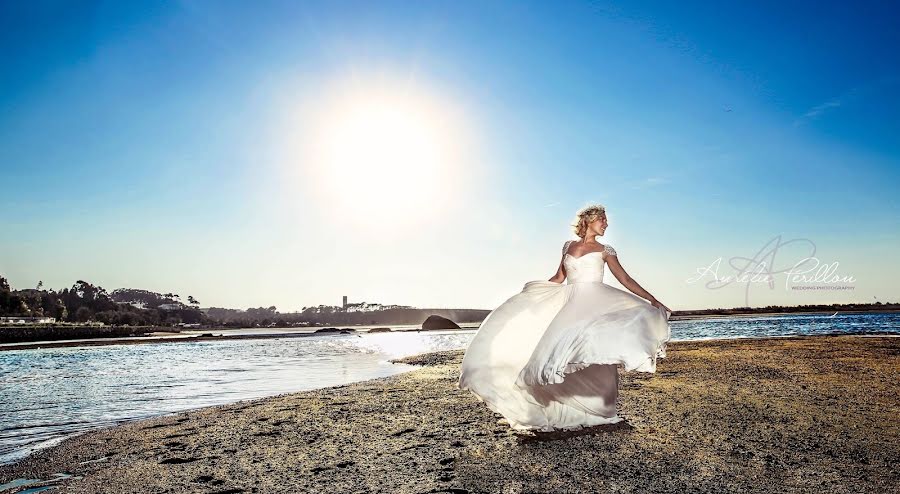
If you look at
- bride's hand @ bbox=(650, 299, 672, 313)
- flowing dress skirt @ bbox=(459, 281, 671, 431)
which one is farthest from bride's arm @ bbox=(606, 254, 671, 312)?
flowing dress skirt @ bbox=(459, 281, 671, 431)

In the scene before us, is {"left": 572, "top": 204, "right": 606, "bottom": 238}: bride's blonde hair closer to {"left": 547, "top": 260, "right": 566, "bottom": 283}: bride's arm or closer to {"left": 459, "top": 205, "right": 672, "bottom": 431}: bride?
{"left": 459, "top": 205, "right": 672, "bottom": 431}: bride

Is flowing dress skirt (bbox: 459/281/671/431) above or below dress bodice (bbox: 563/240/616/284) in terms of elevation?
below

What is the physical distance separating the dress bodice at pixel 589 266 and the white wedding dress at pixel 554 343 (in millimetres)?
13

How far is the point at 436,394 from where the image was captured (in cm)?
1120

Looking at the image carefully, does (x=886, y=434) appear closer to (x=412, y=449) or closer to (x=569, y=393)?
(x=569, y=393)

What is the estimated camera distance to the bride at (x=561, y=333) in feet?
22.0

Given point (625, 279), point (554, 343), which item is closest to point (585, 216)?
point (625, 279)

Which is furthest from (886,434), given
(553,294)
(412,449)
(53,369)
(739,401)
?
(53,369)

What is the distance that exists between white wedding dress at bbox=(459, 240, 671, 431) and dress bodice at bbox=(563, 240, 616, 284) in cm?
1

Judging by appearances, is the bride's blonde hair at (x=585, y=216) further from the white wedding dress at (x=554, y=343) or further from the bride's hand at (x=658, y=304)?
the bride's hand at (x=658, y=304)

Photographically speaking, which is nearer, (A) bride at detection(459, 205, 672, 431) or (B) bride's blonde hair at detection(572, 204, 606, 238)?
(A) bride at detection(459, 205, 672, 431)

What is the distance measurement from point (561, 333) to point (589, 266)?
3.59ft

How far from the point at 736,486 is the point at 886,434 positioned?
3.19 m

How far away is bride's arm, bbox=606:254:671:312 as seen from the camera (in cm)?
703
